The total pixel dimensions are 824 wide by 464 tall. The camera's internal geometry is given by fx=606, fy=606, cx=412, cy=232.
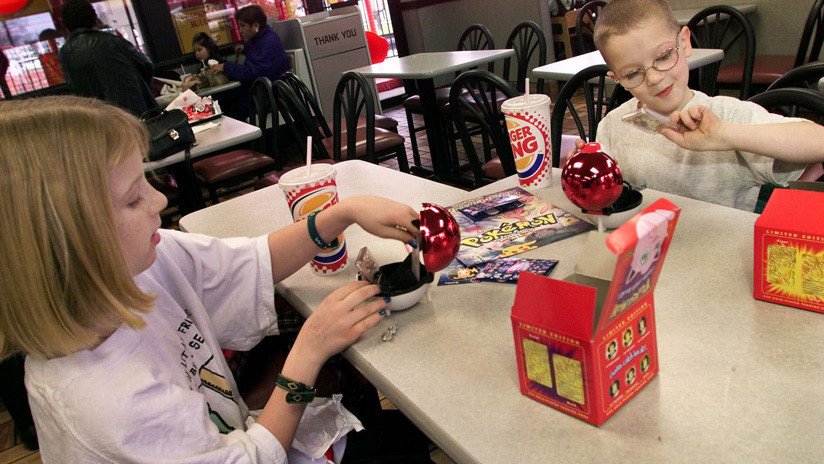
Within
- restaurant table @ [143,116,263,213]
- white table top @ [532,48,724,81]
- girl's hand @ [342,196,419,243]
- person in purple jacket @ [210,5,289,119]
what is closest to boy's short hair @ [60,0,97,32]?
restaurant table @ [143,116,263,213]

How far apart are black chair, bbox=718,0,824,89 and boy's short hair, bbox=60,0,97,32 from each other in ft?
11.6

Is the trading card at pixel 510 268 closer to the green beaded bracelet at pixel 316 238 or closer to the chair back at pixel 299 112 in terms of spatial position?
the green beaded bracelet at pixel 316 238

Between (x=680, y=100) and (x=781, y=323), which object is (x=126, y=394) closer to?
(x=781, y=323)

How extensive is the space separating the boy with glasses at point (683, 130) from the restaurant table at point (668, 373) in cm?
14

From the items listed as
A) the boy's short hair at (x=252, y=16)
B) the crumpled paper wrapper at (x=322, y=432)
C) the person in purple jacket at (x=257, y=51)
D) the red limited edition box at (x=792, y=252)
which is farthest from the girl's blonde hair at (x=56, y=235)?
the boy's short hair at (x=252, y=16)

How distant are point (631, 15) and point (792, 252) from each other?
27.7 inches

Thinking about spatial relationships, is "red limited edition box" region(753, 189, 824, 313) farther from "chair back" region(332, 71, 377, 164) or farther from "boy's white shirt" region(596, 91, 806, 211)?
"chair back" region(332, 71, 377, 164)

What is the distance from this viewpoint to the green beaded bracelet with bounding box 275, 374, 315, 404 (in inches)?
35.6

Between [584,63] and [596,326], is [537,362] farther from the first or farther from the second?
[584,63]

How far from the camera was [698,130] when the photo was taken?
1089mm

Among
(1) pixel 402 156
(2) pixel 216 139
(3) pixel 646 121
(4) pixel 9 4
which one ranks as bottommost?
(1) pixel 402 156

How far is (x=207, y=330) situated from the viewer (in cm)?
106

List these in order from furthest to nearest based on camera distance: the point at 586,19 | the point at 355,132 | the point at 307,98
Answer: the point at 586,19, the point at 307,98, the point at 355,132

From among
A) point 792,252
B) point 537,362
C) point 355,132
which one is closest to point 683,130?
point 792,252
